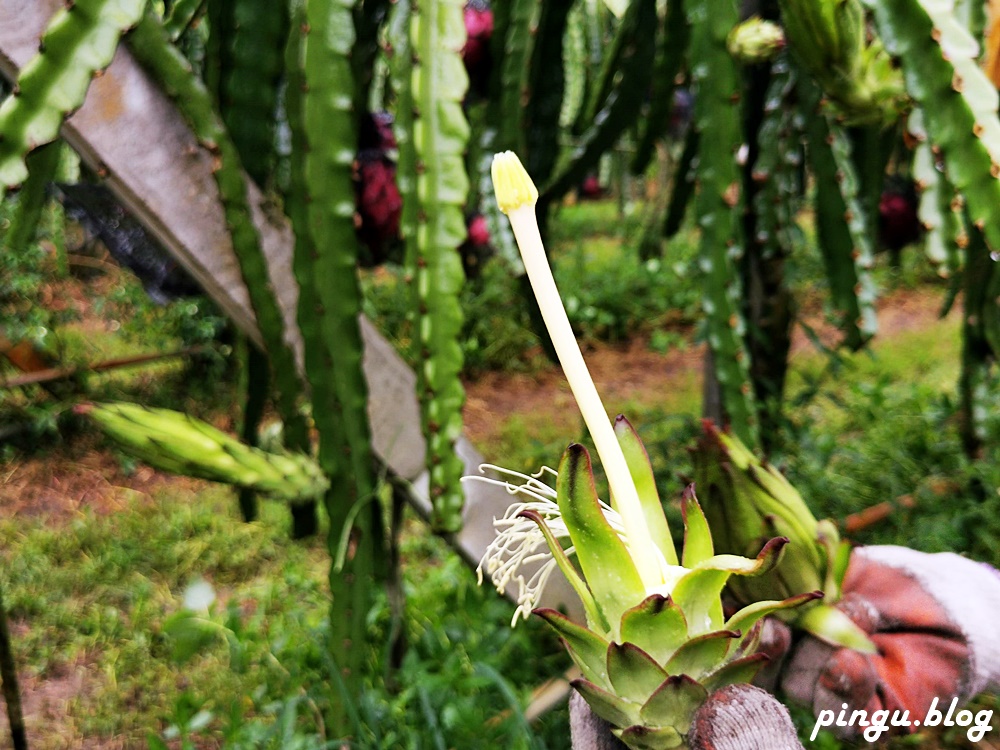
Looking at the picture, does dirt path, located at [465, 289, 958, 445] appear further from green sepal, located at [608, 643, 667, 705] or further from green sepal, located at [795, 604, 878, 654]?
green sepal, located at [608, 643, 667, 705]

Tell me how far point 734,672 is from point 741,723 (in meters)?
0.02

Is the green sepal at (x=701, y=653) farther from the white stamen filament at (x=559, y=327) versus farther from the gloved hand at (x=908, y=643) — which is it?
the gloved hand at (x=908, y=643)

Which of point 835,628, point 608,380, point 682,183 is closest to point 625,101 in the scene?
point 682,183

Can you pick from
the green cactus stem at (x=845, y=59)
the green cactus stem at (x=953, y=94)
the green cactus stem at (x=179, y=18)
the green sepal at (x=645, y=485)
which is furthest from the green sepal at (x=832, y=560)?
the green cactus stem at (x=179, y=18)

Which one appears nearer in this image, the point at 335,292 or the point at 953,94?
the point at 953,94

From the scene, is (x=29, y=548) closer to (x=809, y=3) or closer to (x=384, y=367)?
(x=384, y=367)

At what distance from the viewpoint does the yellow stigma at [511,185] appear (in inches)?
10.9

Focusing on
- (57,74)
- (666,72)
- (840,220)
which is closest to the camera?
(57,74)

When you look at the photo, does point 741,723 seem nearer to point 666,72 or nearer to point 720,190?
point 720,190

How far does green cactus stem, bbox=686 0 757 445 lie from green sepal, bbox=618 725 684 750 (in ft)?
1.68

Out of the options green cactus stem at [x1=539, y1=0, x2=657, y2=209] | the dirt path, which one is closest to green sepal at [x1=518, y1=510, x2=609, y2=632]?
green cactus stem at [x1=539, y1=0, x2=657, y2=209]

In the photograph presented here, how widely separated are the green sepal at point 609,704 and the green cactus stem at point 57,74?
502 mm

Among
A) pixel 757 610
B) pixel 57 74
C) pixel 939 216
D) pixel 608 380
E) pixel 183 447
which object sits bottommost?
pixel 608 380

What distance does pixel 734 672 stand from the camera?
A: 0.95ft
